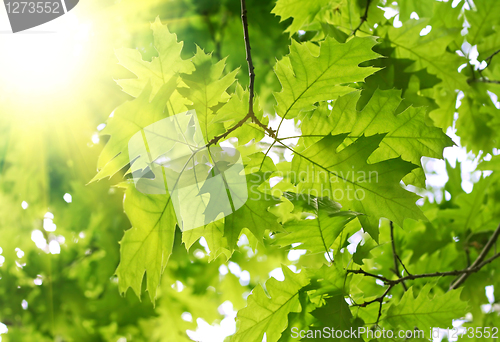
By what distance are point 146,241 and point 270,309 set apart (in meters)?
0.33

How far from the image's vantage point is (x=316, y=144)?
0.67 m

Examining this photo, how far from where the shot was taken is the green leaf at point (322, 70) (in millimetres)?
644

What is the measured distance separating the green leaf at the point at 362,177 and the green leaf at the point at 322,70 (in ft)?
0.33

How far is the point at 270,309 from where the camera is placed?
0.76 metres

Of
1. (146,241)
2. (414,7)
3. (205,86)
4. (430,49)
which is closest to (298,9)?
(430,49)

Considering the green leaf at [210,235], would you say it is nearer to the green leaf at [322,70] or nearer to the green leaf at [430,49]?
the green leaf at [322,70]

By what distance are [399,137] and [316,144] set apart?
0.22 metres

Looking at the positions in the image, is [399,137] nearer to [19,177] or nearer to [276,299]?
[276,299]

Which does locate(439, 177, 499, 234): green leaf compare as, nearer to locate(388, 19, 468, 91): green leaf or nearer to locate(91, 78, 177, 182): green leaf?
locate(388, 19, 468, 91): green leaf

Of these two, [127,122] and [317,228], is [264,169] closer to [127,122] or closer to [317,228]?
[317,228]

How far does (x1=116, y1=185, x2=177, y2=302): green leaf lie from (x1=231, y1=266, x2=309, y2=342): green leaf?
0.76 feet

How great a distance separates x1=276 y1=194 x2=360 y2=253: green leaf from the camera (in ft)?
2.25

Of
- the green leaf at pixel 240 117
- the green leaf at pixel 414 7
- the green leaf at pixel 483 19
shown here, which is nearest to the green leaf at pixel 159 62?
the green leaf at pixel 240 117

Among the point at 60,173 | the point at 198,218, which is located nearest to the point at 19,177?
the point at 60,173
